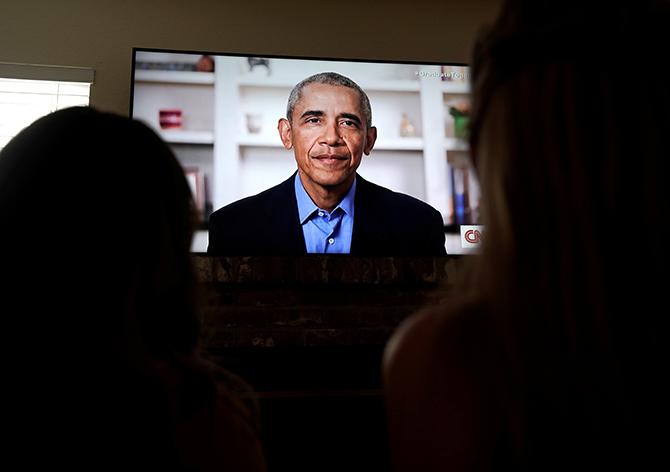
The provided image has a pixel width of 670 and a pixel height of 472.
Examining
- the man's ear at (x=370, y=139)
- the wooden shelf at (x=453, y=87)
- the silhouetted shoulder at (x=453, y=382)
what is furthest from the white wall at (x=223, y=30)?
the silhouetted shoulder at (x=453, y=382)

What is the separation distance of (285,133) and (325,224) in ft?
1.39

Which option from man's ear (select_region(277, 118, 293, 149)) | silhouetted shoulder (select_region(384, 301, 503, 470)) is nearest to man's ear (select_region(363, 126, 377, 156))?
man's ear (select_region(277, 118, 293, 149))

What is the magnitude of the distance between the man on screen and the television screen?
0.04 meters

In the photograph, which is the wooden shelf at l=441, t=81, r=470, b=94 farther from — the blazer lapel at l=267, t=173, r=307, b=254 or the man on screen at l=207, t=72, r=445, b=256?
the blazer lapel at l=267, t=173, r=307, b=254

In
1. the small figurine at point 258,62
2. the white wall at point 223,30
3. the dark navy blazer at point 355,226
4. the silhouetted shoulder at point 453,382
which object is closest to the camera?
the silhouetted shoulder at point 453,382

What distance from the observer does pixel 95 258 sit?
55cm

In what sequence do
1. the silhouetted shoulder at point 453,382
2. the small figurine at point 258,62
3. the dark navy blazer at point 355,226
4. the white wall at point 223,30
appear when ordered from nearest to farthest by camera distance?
the silhouetted shoulder at point 453,382, the dark navy blazer at point 355,226, the small figurine at point 258,62, the white wall at point 223,30

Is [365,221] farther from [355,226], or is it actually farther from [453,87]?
[453,87]

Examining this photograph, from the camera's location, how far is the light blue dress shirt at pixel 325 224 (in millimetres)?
2234

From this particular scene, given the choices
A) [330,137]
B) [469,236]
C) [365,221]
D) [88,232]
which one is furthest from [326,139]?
[88,232]

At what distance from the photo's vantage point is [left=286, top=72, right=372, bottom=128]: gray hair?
7.60ft

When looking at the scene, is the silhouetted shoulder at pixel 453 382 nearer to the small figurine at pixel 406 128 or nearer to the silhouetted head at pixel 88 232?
the silhouetted head at pixel 88 232

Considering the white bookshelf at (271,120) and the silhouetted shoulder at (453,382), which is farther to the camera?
the white bookshelf at (271,120)

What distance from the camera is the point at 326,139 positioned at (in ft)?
7.48
